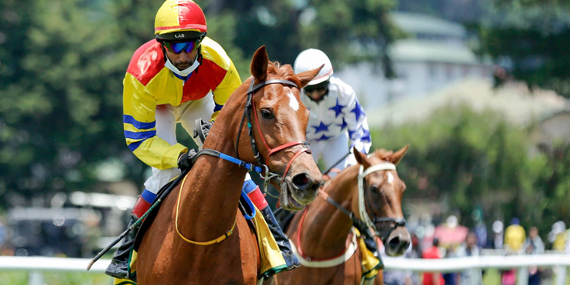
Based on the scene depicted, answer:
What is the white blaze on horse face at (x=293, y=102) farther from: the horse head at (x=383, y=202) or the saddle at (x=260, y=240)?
the horse head at (x=383, y=202)

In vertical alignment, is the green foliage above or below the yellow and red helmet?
below

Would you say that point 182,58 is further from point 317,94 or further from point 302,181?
point 317,94

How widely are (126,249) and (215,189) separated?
934 mm

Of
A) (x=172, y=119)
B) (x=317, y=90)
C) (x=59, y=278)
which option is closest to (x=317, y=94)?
(x=317, y=90)

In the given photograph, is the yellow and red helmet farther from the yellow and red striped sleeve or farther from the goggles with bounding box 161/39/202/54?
the yellow and red striped sleeve

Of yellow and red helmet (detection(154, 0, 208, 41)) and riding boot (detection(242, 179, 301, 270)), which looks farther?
riding boot (detection(242, 179, 301, 270))

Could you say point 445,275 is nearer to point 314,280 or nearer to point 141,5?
point 314,280

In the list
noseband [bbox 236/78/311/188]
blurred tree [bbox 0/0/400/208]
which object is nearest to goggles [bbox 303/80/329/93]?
noseband [bbox 236/78/311/188]

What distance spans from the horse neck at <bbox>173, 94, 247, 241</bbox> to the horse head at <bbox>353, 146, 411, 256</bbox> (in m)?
2.10

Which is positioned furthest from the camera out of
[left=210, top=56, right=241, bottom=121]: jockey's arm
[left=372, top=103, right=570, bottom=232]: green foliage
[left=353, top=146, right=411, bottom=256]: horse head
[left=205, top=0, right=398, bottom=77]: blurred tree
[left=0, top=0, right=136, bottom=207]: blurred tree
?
[left=205, top=0, right=398, bottom=77]: blurred tree

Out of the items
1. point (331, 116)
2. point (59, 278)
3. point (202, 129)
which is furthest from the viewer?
point (59, 278)

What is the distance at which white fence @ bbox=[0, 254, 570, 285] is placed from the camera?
8.22 meters

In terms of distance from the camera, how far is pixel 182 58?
5.08 meters

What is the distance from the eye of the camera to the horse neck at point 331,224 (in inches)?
268
